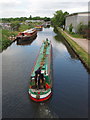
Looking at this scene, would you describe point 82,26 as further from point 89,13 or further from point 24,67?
point 24,67

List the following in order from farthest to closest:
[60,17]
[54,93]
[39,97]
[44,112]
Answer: [60,17] < [54,93] < [39,97] < [44,112]

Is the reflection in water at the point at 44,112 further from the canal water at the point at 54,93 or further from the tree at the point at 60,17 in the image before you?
the tree at the point at 60,17

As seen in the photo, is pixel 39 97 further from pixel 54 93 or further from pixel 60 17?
pixel 60 17

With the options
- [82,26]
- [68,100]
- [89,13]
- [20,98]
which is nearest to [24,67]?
[20,98]

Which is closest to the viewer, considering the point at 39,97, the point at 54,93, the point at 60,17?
the point at 39,97

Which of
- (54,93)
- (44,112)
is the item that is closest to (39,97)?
(44,112)

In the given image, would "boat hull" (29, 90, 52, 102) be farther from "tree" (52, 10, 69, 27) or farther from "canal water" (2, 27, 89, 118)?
"tree" (52, 10, 69, 27)

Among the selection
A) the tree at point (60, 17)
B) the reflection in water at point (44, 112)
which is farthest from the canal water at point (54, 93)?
the tree at point (60, 17)

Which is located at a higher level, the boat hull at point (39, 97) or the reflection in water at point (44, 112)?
the boat hull at point (39, 97)

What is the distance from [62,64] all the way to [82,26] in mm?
33072

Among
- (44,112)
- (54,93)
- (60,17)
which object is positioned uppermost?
(60,17)

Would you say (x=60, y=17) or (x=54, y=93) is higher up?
(x=60, y=17)

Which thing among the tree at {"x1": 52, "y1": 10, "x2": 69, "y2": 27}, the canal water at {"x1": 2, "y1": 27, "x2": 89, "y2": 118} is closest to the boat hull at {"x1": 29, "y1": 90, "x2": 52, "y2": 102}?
the canal water at {"x1": 2, "y1": 27, "x2": 89, "y2": 118}

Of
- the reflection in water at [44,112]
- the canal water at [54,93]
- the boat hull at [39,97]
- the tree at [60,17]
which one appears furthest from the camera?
the tree at [60,17]
